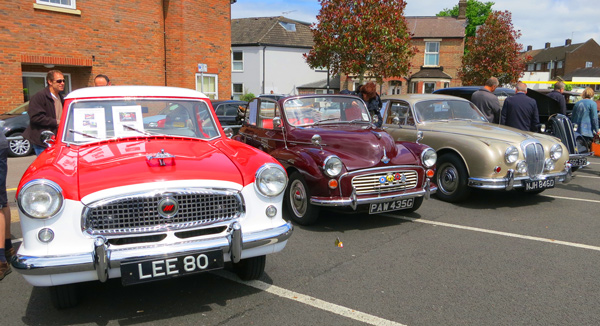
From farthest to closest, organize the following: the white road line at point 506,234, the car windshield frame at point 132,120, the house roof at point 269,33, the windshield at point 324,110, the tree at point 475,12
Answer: the tree at point 475,12
the house roof at point 269,33
the windshield at point 324,110
the white road line at point 506,234
the car windshield frame at point 132,120

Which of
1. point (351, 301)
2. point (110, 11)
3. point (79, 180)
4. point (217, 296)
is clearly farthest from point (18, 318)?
point (110, 11)

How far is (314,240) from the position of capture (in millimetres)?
5090

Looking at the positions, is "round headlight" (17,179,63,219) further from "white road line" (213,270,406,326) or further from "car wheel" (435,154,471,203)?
"car wheel" (435,154,471,203)

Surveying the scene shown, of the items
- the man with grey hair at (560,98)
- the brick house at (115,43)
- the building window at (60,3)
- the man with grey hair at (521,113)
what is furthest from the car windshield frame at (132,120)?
the building window at (60,3)

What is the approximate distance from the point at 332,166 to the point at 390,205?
92 cm

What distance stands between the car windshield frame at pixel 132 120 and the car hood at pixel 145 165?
0.90 ft

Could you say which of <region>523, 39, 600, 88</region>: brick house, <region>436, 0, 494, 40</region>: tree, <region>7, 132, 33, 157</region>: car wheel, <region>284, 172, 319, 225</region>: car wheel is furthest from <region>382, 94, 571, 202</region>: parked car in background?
<region>523, 39, 600, 88</region>: brick house

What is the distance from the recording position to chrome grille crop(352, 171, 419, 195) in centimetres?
523

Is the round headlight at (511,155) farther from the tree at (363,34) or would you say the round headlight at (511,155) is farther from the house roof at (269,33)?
the house roof at (269,33)

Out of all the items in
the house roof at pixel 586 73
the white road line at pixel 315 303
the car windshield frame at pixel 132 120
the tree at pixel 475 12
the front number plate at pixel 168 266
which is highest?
the tree at pixel 475 12

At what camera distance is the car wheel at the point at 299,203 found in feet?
17.7

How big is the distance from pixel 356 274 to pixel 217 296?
51.3 inches

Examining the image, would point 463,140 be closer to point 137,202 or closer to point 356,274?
point 356,274

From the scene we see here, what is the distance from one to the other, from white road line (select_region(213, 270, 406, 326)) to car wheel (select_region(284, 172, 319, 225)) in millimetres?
1579
